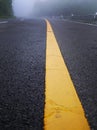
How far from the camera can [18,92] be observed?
2078 mm

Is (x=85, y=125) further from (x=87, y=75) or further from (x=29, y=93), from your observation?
(x=87, y=75)

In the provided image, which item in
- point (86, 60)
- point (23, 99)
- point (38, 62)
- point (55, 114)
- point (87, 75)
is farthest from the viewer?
point (86, 60)

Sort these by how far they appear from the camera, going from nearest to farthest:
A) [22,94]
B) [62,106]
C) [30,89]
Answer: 1. [62,106]
2. [22,94]
3. [30,89]

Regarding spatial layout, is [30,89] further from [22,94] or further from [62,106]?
[62,106]

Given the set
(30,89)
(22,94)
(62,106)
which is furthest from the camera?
(30,89)

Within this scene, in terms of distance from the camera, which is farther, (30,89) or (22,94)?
(30,89)

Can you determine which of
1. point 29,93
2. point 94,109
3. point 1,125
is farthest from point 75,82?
point 1,125

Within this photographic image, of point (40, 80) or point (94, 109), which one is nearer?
point (94, 109)

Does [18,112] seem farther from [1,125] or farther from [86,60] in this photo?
[86,60]

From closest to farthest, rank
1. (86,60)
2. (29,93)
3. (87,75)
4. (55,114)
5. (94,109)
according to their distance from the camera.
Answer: (55,114)
(94,109)
(29,93)
(87,75)
(86,60)

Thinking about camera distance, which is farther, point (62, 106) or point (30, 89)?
point (30, 89)

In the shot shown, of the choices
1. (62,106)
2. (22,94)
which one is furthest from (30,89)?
(62,106)

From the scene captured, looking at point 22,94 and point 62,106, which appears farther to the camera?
point 22,94

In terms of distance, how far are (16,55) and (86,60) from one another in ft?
2.79
